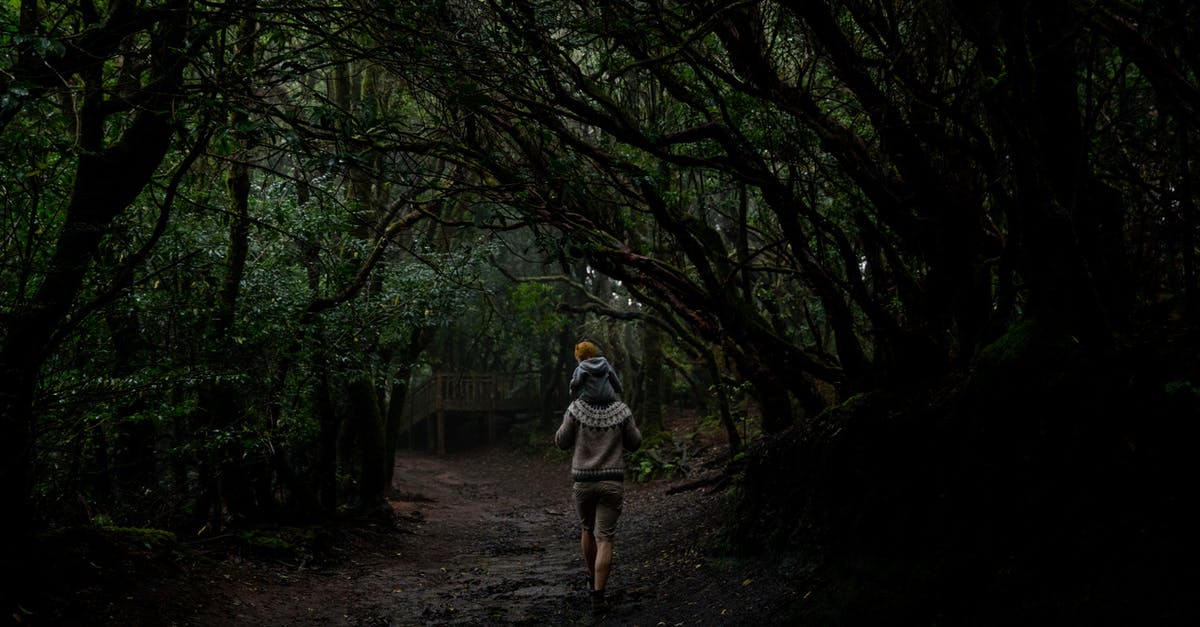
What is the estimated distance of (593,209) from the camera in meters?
8.37

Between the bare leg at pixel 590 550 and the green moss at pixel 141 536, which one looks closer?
the green moss at pixel 141 536

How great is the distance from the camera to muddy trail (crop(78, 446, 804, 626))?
561 cm

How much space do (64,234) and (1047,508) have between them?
5.81 metres

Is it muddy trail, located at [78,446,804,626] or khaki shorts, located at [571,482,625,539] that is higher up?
khaki shorts, located at [571,482,625,539]

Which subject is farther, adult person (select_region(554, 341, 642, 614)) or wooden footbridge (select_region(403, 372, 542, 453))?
wooden footbridge (select_region(403, 372, 542, 453))

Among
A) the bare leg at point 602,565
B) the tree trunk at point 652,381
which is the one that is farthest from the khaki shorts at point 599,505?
the tree trunk at point 652,381

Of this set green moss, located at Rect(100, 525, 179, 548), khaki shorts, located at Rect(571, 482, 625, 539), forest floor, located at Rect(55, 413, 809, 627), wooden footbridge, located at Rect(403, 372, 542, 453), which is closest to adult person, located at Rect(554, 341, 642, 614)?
khaki shorts, located at Rect(571, 482, 625, 539)

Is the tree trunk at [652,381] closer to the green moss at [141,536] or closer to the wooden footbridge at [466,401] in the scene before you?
the wooden footbridge at [466,401]

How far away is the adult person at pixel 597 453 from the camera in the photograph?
6.36 metres

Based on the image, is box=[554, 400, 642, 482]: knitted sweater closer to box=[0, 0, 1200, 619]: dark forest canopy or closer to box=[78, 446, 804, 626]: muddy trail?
box=[78, 446, 804, 626]: muddy trail

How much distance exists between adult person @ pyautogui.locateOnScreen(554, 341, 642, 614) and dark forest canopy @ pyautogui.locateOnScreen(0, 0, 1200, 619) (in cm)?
141

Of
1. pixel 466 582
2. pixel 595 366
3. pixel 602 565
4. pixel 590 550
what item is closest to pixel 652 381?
pixel 466 582

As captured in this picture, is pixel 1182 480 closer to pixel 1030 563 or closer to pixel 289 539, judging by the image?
pixel 1030 563

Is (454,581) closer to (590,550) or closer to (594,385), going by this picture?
(590,550)
